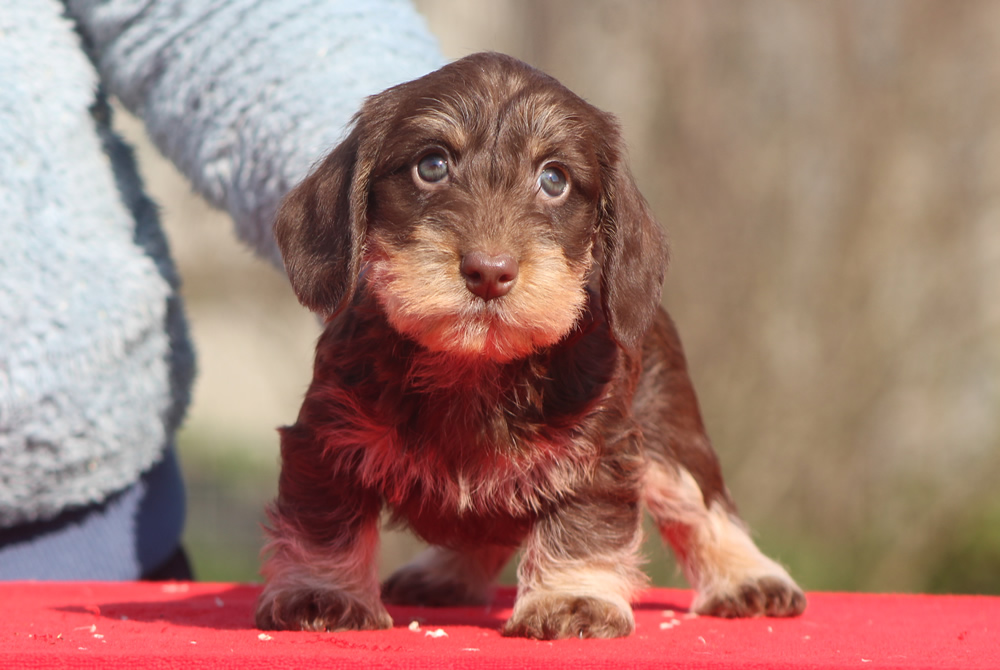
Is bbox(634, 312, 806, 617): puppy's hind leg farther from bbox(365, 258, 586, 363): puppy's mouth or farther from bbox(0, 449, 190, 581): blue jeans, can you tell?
bbox(0, 449, 190, 581): blue jeans

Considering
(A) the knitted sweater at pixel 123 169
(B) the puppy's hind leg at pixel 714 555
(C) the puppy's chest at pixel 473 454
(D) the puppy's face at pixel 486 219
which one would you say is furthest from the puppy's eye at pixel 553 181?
(A) the knitted sweater at pixel 123 169

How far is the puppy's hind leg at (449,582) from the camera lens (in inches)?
161

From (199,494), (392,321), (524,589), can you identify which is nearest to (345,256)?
(392,321)

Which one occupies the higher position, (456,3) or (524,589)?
(456,3)

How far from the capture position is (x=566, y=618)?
3119 mm

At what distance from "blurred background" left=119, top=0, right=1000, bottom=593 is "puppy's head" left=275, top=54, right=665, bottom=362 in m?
6.02

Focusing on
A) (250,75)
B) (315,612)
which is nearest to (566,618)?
(315,612)

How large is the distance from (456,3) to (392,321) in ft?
24.3

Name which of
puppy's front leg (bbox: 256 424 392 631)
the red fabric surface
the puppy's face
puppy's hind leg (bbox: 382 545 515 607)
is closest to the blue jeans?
the red fabric surface

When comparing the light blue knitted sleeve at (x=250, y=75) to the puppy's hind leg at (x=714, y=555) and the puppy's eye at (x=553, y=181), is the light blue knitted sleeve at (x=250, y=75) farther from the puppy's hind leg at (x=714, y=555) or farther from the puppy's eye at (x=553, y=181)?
the puppy's hind leg at (x=714, y=555)

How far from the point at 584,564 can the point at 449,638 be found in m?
0.48

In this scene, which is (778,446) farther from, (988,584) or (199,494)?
(199,494)

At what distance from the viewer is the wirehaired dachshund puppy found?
10.1 ft

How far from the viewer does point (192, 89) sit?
418cm
